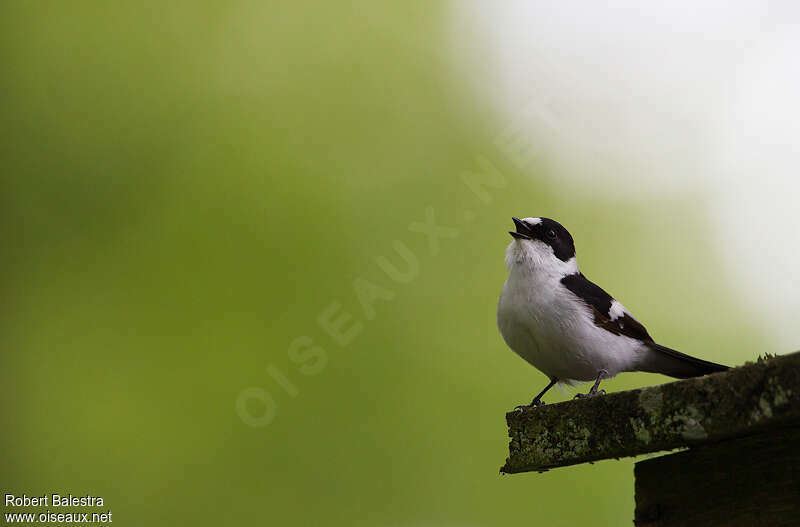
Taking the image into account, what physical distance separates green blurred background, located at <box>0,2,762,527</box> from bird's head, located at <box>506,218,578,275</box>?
9.83ft

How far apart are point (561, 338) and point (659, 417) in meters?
1.24

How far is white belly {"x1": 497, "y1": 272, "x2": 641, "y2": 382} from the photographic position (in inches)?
127

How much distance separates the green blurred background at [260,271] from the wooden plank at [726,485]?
433 cm

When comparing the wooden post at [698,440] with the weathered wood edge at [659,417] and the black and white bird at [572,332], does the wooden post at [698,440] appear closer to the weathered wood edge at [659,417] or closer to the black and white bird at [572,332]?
the weathered wood edge at [659,417]

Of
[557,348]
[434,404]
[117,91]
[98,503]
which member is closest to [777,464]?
[557,348]

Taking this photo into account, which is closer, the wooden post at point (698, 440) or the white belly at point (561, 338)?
the wooden post at point (698, 440)

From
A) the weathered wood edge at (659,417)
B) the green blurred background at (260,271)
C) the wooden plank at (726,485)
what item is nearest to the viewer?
the weathered wood edge at (659,417)

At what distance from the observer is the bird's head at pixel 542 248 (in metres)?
3.70

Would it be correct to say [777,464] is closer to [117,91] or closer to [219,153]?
[219,153]

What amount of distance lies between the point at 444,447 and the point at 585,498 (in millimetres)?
1442

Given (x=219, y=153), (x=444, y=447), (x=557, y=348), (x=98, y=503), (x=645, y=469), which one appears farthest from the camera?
(x=219, y=153)

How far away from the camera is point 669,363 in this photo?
3.38 m

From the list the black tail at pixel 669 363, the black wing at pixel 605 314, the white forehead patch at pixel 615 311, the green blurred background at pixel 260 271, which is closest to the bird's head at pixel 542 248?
the black wing at pixel 605 314

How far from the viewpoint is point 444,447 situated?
7367 mm
